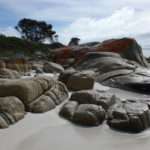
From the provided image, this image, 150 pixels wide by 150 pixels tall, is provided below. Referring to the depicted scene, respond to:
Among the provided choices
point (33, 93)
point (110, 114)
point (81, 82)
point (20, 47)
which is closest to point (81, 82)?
point (81, 82)

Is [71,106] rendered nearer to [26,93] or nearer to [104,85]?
[26,93]

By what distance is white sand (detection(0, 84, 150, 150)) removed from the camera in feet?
12.5

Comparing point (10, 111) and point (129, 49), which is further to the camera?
point (129, 49)

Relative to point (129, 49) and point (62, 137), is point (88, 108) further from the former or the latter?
point (129, 49)

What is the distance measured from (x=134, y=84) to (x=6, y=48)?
19.7m

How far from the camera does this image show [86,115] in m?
4.58

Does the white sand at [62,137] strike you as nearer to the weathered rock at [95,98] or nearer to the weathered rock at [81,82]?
the weathered rock at [95,98]

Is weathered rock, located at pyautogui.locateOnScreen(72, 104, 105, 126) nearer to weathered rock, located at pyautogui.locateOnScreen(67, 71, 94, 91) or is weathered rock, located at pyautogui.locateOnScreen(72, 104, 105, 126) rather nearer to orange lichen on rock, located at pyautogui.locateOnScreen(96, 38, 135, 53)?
weathered rock, located at pyautogui.locateOnScreen(67, 71, 94, 91)

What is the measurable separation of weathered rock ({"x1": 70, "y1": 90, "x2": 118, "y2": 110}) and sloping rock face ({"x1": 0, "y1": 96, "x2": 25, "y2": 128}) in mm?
929

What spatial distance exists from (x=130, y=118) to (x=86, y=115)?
0.53 metres

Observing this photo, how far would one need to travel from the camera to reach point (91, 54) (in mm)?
10602

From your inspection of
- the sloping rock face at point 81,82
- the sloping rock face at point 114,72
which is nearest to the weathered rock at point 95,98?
the sloping rock face at point 81,82

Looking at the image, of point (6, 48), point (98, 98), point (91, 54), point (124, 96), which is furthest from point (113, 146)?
point (6, 48)

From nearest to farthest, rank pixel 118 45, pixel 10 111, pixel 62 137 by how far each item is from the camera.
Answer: pixel 62 137, pixel 10 111, pixel 118 45
